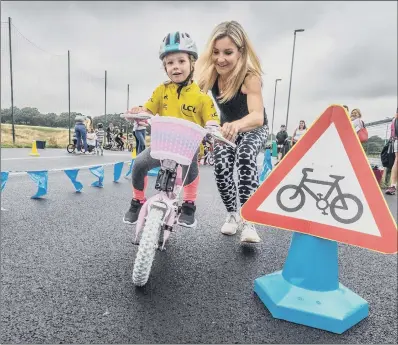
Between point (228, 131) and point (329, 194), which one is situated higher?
point (228, 131)

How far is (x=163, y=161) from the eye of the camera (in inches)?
75.2

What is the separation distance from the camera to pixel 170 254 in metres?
2.29

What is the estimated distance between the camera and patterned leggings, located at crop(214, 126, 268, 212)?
8.16ft

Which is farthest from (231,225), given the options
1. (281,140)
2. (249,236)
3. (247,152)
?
(281,140)

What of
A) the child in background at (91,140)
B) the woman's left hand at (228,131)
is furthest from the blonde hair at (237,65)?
the child in background at (91,140)

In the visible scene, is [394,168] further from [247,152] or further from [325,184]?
[325,184]

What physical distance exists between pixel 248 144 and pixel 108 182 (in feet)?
12.4

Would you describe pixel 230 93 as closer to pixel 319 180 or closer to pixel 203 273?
pixel 319 180

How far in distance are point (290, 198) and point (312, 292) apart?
1.65ft

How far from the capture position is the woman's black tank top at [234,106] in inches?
101

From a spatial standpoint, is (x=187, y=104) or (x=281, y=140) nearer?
(x=187, y=104)

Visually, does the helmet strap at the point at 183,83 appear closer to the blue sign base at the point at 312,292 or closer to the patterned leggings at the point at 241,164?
the patterned leggings at the point at 241,164

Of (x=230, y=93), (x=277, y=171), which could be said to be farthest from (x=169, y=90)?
(x=277, y=171)

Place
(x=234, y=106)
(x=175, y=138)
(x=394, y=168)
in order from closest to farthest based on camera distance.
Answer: (x=175, y=138) → (x=234, y=106) → (x=394, y=168)
